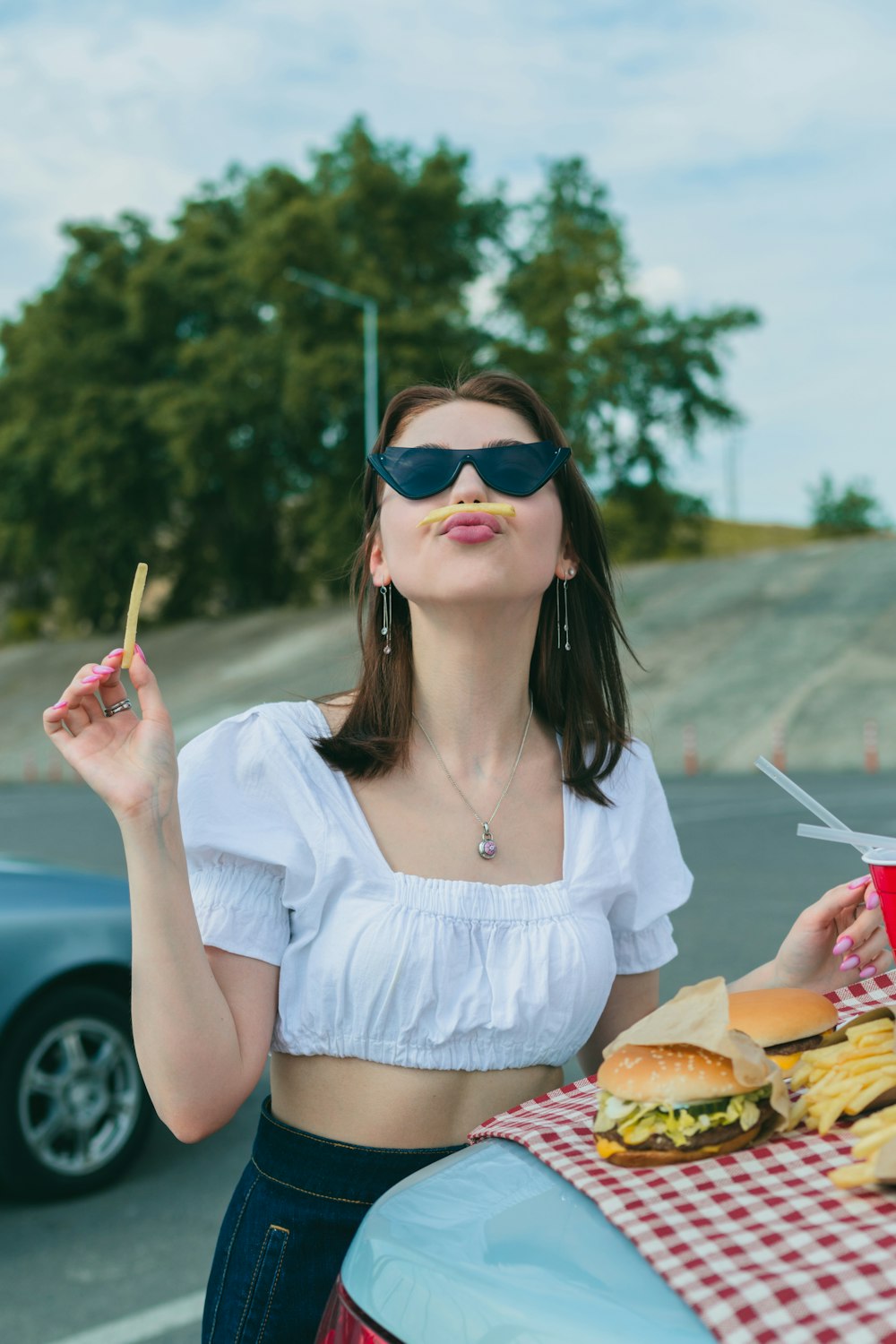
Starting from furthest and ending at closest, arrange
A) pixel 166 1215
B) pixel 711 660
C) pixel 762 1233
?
pixel 711 660, pixel 166 1215, pixel 762 1233

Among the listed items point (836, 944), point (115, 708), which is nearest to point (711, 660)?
point (836, 944)

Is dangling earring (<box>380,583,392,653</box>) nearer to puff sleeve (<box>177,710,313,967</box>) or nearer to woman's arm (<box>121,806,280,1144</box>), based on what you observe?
puff sleeve (<box>177,710,313,967</box>)

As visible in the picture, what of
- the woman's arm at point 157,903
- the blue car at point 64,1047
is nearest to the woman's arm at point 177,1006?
the woman's arm at point 157,903

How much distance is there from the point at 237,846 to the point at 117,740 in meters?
0.25

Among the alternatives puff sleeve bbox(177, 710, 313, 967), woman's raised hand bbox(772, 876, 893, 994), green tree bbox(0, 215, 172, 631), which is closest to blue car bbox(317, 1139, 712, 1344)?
puff sleeve bbox(177, 710, 313, 967)

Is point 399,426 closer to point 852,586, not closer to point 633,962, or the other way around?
point 633,962

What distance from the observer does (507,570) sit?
1.98 meters

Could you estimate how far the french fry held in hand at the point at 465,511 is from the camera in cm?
194

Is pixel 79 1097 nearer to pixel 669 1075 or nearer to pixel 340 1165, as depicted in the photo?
pixel 340 1165

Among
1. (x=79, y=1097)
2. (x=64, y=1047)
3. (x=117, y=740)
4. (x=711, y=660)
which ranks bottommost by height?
(x=711, y=660)

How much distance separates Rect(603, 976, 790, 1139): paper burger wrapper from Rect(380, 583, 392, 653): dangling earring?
100cm

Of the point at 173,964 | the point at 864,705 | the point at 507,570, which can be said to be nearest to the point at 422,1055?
the point at 173,964

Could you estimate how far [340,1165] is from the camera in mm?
1840

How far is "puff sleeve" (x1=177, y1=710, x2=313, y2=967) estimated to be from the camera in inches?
73.3
